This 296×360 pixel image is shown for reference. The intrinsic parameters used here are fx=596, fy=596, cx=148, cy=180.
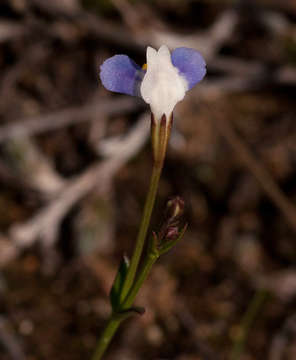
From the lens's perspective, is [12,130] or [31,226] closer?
[31,226]

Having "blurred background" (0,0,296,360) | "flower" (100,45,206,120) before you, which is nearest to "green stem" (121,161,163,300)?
"flower" (100,45,206,120)

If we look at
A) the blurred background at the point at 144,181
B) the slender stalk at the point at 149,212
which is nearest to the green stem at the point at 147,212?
the slender stalk at the point at 149,212

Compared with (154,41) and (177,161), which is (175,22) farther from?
(177,161)

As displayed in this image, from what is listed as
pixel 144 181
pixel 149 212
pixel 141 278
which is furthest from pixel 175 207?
pixel 144 181

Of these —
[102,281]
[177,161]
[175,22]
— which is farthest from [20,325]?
[175,22]

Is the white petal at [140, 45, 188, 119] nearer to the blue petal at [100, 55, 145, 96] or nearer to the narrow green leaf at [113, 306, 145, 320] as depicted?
the blue petal at [100, 55, 145, 96]

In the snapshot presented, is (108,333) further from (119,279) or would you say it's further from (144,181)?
(144,181)
